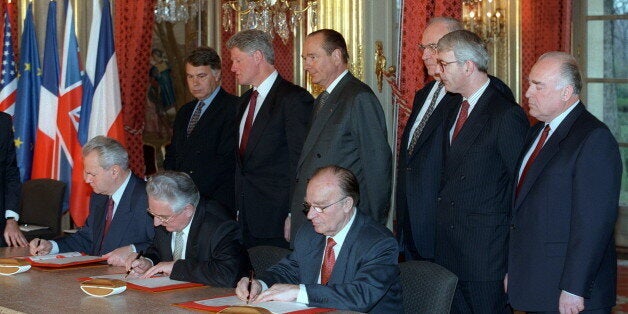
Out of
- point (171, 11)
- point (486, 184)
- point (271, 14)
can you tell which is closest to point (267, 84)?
point (486, 184)

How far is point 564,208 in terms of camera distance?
11.6ft

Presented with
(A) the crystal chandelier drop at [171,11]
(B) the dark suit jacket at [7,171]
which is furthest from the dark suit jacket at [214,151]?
(A) the crystal chandelier drop at [171,11]

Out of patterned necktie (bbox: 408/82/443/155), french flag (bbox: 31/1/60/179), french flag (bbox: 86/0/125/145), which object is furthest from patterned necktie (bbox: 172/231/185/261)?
french flag (bbox: 31/1/60/179)

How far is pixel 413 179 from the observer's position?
Result: 169 inches

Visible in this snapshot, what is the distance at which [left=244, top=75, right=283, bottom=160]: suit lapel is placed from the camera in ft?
16.8

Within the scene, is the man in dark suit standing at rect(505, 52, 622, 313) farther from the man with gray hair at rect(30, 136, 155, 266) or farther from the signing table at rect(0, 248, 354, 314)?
the man with gray hair at rect(30, 136, 155, 266)

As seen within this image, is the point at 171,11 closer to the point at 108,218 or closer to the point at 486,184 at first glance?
the point at 108,218

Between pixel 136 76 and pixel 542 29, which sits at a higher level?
pixel 542 29

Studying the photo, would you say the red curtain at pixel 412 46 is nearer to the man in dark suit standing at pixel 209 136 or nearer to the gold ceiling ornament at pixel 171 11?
the man in dark suit standing at pixel 209 136

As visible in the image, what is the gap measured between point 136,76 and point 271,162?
10.0 ft

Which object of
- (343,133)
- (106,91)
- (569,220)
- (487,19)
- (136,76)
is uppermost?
(487,19)

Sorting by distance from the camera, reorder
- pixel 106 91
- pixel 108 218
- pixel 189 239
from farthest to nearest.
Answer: pixel 106 91
pixel 108 218
pixel 189 239

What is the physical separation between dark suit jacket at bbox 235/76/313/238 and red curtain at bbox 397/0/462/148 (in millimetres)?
902

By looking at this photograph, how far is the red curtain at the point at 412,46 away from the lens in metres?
5.66
